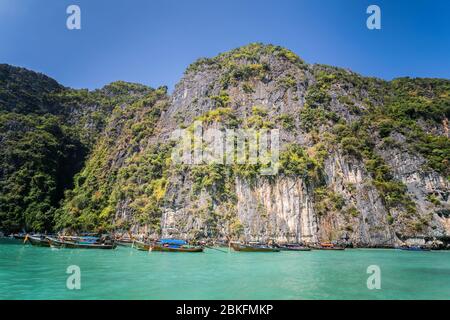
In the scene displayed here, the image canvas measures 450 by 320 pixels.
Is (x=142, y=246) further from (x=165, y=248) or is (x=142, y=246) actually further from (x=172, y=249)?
(x=172, y=249)

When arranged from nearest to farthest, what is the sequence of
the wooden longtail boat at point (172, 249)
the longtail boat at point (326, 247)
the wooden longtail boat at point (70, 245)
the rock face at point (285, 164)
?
the wooden longtail boat at point (70, 245)
the wooden longtail boat at point (172, 249)
the longtail boat at point (326, 247)
the rock face at point (285, 164)

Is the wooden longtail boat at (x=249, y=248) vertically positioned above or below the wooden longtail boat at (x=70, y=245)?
below

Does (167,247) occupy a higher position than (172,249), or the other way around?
(167,247)

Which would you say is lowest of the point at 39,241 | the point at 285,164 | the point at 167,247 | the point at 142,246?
the point at 142,246

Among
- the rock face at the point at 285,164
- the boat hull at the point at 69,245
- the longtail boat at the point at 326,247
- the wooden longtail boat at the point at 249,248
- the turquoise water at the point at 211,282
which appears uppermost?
the rock face at the point at 285,164

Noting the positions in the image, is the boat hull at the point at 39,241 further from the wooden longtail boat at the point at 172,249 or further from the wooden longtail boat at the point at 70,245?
the wooden longtail boat at the point at 172,249

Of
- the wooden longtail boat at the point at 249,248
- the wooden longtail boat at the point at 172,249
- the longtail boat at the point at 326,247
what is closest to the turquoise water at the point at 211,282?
the wooden longtail boat at the point at 172,249

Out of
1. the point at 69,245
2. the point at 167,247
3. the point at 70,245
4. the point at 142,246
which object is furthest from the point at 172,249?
the point at 69,245

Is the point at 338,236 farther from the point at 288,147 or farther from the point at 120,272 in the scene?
the point at 120,272

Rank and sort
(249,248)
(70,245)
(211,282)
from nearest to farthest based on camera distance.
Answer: (211,282), (70,245), (249,248)
